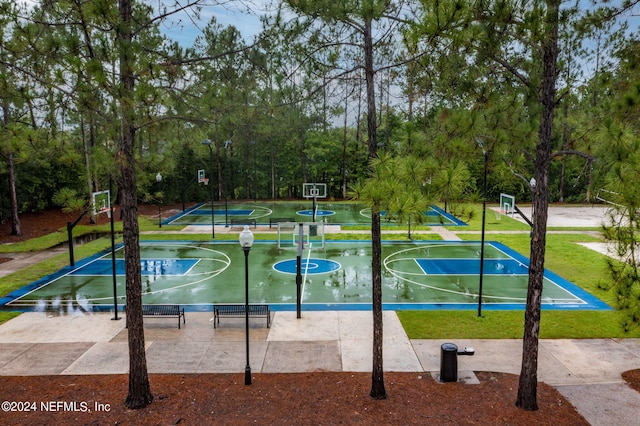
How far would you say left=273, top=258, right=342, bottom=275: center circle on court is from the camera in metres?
19.3

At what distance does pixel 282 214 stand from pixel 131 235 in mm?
27621

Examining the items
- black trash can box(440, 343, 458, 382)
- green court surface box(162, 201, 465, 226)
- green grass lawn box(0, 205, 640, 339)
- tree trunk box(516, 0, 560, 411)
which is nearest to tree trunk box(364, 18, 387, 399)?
black trash can box(440, 343, 458, 382)

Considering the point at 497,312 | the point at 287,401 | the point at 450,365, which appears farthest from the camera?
the point at 497,312

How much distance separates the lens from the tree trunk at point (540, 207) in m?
7.41

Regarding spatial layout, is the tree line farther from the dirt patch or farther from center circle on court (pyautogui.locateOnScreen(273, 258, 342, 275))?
center circle on court (pyautogui.locateOnScreen(273, 258, 342, 275))

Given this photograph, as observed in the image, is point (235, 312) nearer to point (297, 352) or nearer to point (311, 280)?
point (297, 352)

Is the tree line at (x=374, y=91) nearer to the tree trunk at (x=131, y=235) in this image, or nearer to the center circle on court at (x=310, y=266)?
the tree trunk at (x=131, y=235)

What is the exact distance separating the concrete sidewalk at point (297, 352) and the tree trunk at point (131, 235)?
180cm

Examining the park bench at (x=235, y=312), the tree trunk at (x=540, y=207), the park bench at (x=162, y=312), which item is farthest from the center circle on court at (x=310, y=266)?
the tree trunk at (x=540, y=207)

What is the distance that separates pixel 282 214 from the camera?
117 feet

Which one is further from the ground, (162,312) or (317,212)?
(317,212)

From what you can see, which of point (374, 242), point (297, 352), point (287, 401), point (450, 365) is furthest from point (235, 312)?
point (374, 242)

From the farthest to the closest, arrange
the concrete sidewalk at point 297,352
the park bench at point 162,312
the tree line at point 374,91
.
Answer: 1. the park bench at point 162,312
2. the concrete sidewalk at point 297,352
3. the tree line at point 374,91

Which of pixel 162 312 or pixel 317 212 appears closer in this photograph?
pixel 162 312
